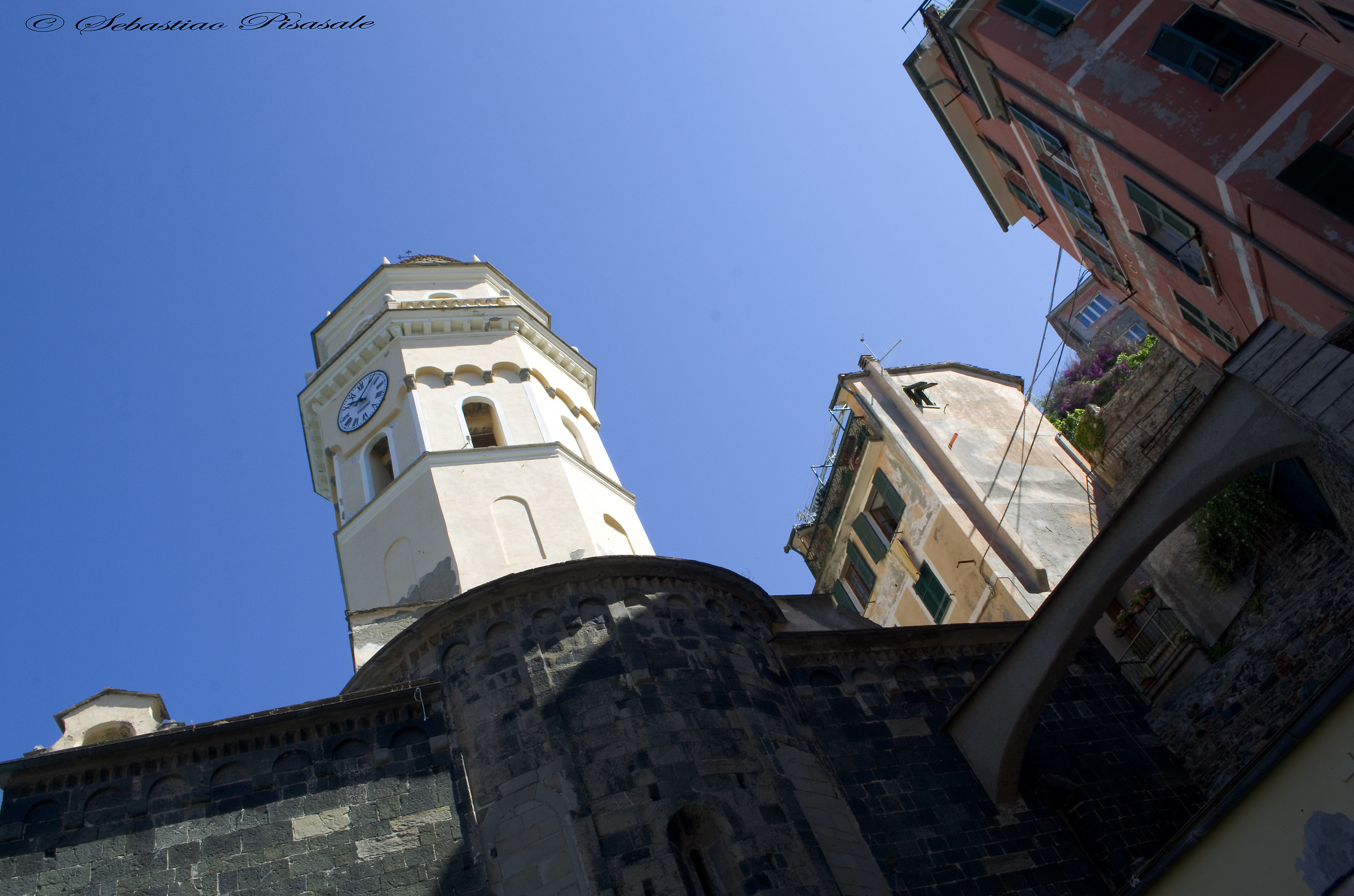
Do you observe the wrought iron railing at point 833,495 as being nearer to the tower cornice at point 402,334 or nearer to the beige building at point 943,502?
the beige building at point 943,502

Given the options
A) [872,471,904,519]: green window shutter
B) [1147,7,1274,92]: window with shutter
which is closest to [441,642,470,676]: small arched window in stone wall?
[1147,7,1274,92]: window with shutter

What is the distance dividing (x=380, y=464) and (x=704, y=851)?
1162 centimetres

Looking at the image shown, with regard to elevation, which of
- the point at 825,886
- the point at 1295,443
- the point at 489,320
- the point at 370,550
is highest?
the point at 489,320

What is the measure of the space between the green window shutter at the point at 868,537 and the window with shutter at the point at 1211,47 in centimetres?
1236

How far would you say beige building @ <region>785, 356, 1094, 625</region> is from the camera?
19.9 m

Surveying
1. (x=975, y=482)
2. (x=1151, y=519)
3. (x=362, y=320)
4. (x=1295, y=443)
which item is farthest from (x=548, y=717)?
(x=362, y=320)

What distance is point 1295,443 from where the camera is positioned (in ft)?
33.0

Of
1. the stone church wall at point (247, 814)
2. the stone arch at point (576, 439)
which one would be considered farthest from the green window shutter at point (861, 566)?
the stone church wall at point (247, 814)

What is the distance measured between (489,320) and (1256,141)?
1436cm

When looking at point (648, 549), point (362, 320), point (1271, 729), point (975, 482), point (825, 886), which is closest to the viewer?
point (825, 886)

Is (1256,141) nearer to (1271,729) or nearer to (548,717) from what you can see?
(1271,729)

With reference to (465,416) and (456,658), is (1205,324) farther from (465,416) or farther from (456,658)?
(465,416)

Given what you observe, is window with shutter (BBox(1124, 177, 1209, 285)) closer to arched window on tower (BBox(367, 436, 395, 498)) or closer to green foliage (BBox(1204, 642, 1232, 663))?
green foliage (BBox(1204, 642, 1232, 663))

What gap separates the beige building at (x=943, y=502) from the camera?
19.9 m
